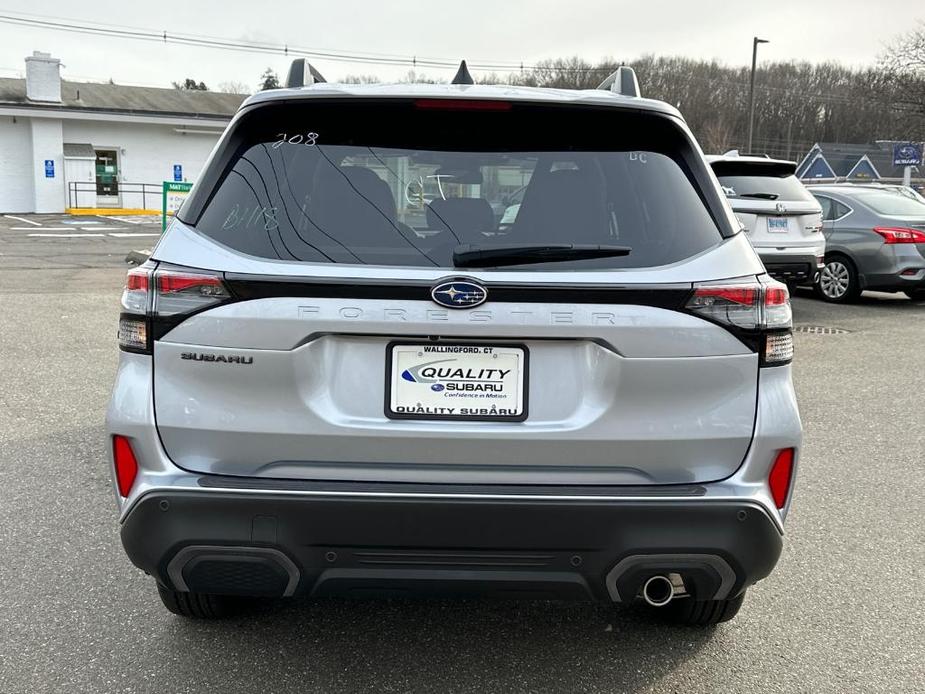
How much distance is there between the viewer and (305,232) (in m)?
2.48

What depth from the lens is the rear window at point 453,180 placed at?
250 centimetres

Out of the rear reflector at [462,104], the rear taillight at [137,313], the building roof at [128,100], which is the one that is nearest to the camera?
the rear taillight at [137,313]

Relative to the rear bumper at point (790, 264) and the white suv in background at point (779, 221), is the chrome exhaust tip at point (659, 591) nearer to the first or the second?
the white suv in background at point (779, 221)

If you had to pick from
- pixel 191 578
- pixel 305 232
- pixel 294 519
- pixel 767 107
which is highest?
pixel 767 107

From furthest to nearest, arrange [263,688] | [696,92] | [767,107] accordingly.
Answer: [767,107] < [696,92] < [263,688]

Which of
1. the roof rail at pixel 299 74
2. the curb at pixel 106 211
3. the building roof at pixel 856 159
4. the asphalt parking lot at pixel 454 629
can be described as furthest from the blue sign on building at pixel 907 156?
the roof rail at pixel 299 74

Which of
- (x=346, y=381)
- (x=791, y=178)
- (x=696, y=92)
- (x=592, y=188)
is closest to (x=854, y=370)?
(x=791, y=178)

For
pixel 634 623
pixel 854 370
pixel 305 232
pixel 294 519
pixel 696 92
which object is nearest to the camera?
pixel 294 519

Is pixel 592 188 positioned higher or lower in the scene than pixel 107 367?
higher

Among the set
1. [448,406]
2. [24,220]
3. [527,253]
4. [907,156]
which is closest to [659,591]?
[448,406]

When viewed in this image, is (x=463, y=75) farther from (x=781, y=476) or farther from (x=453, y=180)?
(x=781, y=476)

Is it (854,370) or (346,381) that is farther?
(854,370)

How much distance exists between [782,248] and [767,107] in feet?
286

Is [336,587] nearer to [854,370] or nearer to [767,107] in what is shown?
[854,370]
